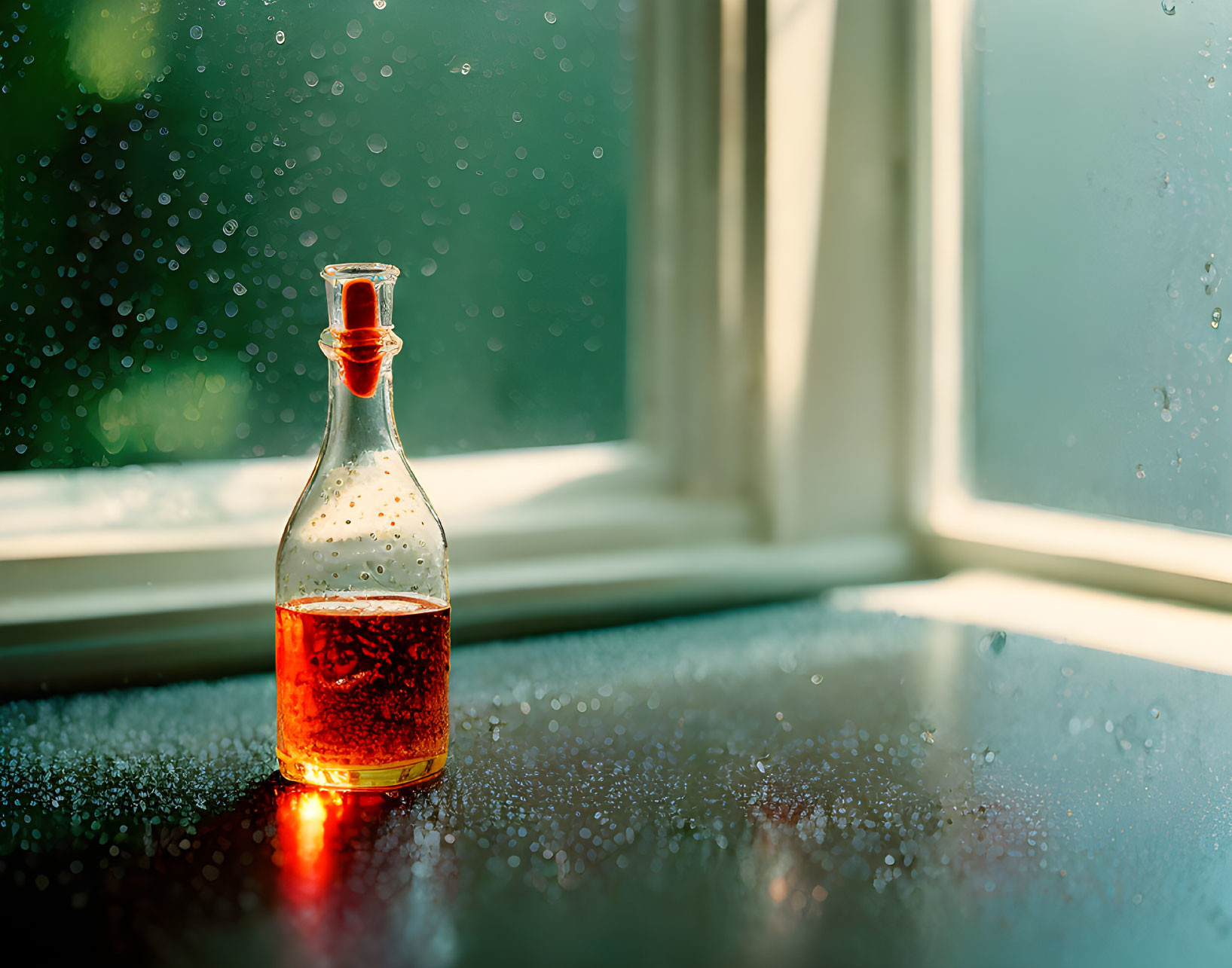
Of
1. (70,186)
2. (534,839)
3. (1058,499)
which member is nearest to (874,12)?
(1058,499)

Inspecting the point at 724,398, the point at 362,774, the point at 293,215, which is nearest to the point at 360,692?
the point at 362,774

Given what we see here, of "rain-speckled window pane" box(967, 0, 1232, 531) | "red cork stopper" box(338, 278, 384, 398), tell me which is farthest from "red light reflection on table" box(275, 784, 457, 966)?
"rain-speckled window pane" box(967, 0, 1232, 531)

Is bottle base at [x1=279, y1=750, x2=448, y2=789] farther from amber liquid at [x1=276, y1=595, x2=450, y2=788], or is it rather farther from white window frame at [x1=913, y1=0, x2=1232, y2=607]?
white window frame at [x1=913, y1=0, x2=1232, y2=607]

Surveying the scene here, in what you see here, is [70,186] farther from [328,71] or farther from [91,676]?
[91,676]

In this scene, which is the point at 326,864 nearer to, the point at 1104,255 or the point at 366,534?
the point at 366,534

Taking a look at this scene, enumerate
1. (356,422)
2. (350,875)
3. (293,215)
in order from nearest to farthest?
(350,875)
(356,422)
(293,215)

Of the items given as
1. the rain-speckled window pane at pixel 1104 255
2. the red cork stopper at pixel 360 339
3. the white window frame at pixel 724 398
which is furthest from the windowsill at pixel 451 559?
the red cork stopper at pixel 360 339
